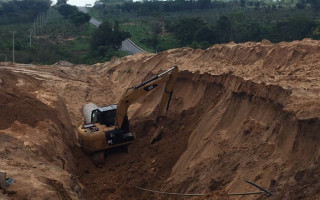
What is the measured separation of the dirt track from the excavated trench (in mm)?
38

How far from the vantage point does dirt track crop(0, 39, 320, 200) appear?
1043cm

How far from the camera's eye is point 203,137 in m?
14.9

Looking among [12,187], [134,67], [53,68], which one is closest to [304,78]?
[12,187]

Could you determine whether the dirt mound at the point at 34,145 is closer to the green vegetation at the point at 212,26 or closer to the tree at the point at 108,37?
the green vegetation at the point at 212,26

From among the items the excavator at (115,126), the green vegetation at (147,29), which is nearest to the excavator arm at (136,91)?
the excavator at (115,126)

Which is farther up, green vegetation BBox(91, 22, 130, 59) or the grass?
green vegetation BBox(91, 22, 130, 59)

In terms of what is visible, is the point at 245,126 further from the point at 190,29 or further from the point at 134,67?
the point at 190,29

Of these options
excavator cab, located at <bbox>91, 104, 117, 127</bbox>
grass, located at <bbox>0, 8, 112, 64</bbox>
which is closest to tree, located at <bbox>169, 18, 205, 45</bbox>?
grass, located at <bbox>0, 8, 112, 64</bbox>

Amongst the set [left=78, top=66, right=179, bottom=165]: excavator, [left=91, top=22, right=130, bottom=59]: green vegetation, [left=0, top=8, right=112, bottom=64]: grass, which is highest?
[left=78, top=66, right=179, bottom=165]: excavator

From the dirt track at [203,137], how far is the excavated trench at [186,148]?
1.5 inches

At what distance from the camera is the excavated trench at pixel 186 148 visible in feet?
33.8

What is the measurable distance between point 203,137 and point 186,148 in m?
1.08

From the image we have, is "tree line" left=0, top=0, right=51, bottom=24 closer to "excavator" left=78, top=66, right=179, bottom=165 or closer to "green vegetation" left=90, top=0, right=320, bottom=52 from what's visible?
"green vegetation" left=90, top=0, right=320, bottom=52

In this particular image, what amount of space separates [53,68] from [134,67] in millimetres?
7190
